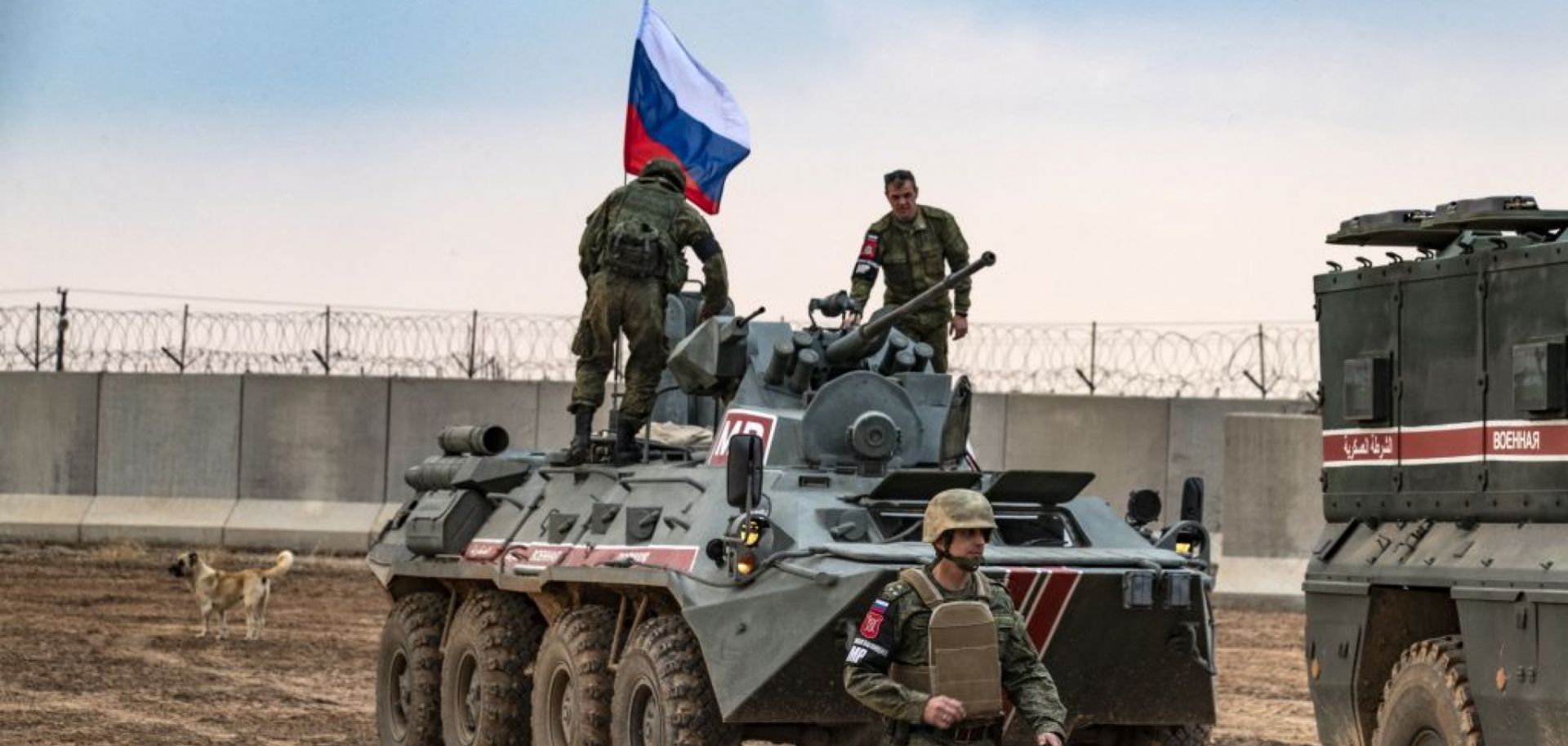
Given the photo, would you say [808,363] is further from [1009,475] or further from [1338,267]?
[1338,267]

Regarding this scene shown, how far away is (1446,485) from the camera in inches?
464

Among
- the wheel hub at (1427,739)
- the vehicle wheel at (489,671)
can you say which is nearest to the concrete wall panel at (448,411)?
the vehicle wheel at (489,671)

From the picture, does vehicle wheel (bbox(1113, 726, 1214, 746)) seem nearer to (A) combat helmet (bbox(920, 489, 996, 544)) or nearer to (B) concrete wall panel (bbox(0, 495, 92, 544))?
(A) combat helmet (bbox(920, 489, 996, 544))

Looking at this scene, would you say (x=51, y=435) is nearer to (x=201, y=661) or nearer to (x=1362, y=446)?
(x=201, y=661)

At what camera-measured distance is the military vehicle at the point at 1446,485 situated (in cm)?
1080

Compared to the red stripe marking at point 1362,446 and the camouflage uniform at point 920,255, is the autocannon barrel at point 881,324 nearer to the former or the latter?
the camouflage uniform at point 920,255

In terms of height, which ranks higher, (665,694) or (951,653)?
(951,653)

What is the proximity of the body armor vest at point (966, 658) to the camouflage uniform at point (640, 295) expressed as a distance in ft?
22.3

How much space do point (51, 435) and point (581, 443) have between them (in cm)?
1635

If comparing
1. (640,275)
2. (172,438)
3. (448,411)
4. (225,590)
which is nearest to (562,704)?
(640,275)

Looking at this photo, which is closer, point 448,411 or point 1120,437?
point 1120,437

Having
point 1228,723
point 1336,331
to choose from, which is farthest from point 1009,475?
point 1228,723

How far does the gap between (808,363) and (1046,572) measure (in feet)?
8.78

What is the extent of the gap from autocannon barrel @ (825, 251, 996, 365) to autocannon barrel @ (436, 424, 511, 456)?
2.84 meters
